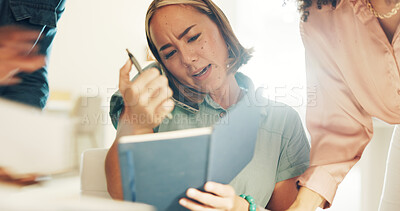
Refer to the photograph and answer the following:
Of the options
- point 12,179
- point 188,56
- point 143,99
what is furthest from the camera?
point 188,56

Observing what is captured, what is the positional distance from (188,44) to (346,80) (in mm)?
390

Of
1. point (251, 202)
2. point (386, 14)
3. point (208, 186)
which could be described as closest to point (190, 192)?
point (208, 186)

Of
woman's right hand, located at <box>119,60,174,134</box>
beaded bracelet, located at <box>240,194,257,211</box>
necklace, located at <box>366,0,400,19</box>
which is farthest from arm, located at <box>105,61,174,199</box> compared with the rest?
necklace, located at <box>366,0,400,19</box>

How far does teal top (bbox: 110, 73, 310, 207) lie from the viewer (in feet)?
2.25

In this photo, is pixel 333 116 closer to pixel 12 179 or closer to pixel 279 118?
pixel 279 118

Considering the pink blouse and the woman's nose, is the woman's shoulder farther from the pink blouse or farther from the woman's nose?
the woman's nose

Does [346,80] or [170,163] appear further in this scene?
[346,80]

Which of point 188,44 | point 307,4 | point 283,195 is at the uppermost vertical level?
point 307,4

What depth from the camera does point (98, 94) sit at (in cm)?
64

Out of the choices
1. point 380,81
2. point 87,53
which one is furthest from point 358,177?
point 87,53

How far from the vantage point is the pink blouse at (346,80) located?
748mm

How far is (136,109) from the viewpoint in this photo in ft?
1.92

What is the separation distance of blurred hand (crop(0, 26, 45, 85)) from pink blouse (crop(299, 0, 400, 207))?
60 cm

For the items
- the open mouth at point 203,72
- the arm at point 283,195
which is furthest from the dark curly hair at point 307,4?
the arm at point 283,195
